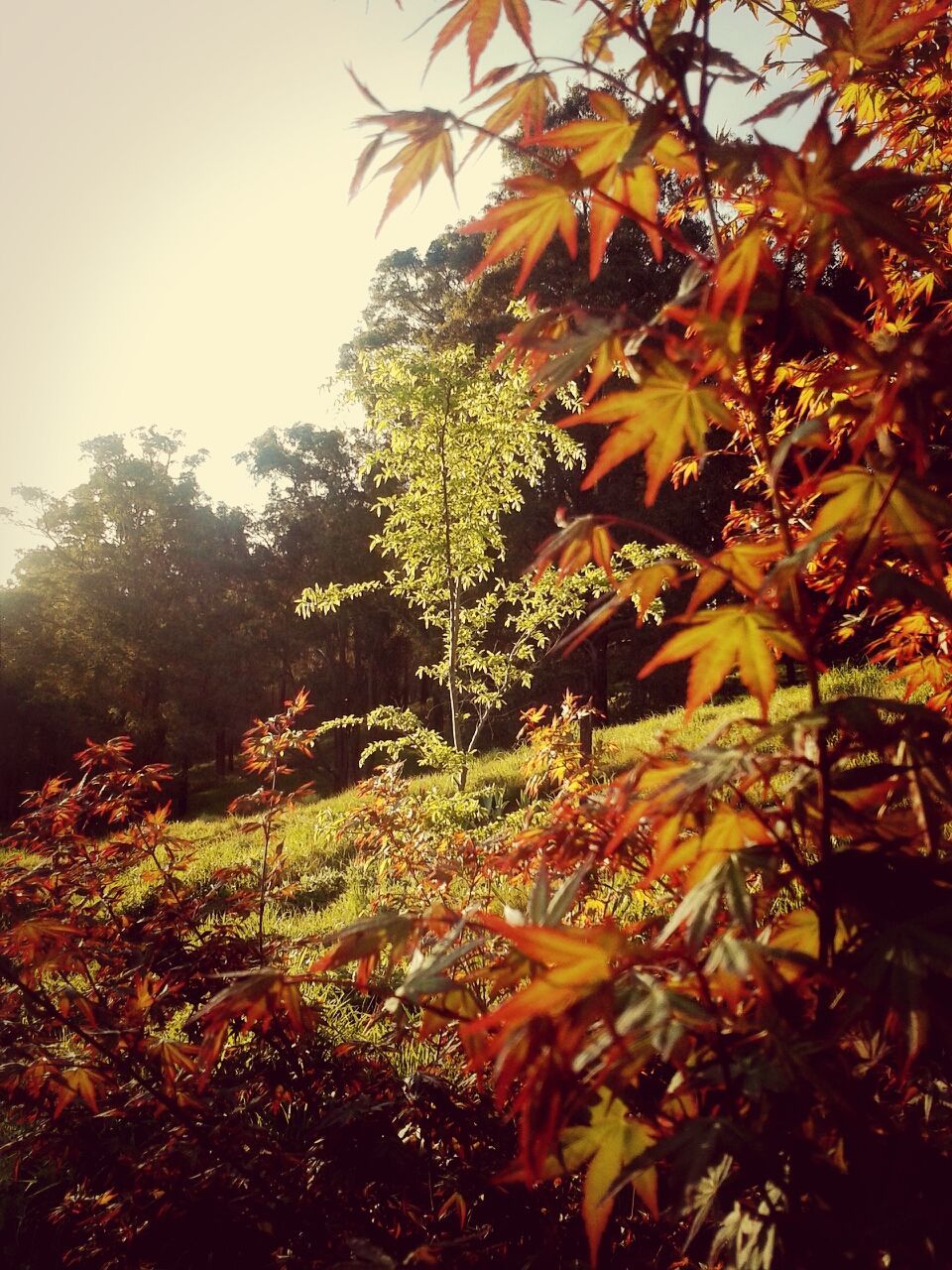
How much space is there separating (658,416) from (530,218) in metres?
0.40

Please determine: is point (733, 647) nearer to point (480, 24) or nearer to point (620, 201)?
point (620, 201)

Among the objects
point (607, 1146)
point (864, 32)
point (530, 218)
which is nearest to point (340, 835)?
point (607, 1146)

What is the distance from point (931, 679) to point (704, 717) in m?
6.49

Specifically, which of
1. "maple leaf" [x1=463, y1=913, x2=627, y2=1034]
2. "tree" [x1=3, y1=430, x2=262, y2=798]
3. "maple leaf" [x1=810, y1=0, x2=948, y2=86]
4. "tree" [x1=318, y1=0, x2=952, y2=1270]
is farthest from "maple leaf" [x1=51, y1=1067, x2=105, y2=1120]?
"tree" [x1=3, y1=430, x2=262, y2=798]

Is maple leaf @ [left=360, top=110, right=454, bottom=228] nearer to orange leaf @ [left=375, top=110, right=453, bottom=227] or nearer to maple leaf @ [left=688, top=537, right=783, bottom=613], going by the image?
orange leaf @ [left=375, top=110, right=453, bottom=227]

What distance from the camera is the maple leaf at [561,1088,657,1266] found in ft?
2.75

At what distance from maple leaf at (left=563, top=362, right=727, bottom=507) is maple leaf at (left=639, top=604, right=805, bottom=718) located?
0.56 ft

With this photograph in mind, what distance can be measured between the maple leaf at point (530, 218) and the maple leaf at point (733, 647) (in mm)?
532

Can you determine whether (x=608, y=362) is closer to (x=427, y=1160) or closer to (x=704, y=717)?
(x=427, y=1160)

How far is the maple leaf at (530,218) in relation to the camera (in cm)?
95

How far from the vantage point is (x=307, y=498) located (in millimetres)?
23172

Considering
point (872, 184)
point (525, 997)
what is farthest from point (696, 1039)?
point (872, 184)

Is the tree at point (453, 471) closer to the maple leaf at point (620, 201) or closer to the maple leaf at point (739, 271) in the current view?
the maple leaf at point (620, 201)

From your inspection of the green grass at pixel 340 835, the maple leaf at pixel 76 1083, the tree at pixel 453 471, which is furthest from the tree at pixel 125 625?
the maple leaf at pixel 76 1083
